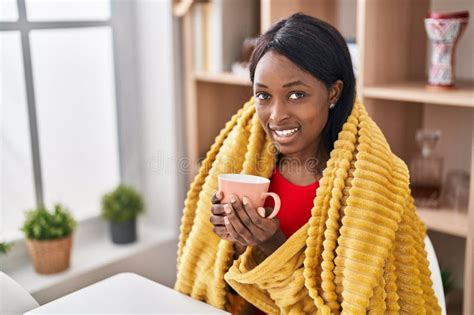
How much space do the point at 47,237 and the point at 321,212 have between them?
895 mm

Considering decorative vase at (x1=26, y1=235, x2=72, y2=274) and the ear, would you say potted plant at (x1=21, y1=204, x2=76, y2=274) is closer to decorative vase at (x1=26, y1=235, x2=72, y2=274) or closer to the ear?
decorative vase at (x1=26, y1=235, x2=72, y2=274)

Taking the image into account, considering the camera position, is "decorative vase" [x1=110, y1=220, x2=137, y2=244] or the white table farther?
"decorative vase" [x1=110, y1=220, x2=137, y2=244]

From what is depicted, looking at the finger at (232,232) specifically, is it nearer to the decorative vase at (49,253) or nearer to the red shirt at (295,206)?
the red shirt at (295,206)

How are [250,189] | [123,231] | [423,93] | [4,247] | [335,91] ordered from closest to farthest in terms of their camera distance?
[250,189] < [335,91] < [423,93] < [4,247] < [123,231]

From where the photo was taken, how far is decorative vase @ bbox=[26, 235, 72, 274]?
1645 mm

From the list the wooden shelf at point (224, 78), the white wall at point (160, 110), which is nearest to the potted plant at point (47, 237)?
the white wall at point (160, 110)

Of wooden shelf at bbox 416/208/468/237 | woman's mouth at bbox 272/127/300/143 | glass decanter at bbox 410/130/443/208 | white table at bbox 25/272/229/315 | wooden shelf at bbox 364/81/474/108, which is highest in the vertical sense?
wooden shelf at bbox 364/81/474/108

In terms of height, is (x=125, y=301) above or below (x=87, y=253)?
above

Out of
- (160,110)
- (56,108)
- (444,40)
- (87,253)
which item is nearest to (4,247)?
(87,253)

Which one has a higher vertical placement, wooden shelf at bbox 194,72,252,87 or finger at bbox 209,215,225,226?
wooden shelf at bbox 194,72,252,87

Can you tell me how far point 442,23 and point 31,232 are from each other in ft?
3.93

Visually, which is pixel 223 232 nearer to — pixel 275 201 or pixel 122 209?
pixel 275 201

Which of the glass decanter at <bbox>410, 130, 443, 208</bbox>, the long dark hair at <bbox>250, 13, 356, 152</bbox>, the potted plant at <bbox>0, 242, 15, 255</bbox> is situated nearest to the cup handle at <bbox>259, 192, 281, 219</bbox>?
the long dark hair at <bbox>250, 13, 356, 152</bbox>

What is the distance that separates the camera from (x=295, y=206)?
1170 millimetres
